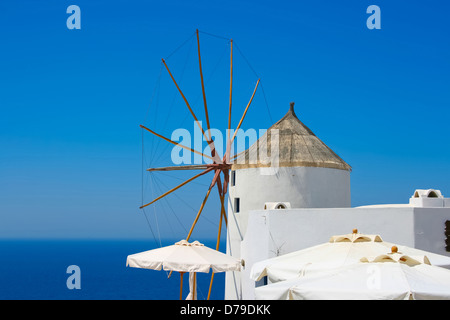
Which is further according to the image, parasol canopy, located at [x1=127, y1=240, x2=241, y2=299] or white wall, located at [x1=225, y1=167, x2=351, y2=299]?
white wall, located at [x1=225, y1=167, x2=351, y2=299]

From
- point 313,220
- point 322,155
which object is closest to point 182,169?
point 322,155

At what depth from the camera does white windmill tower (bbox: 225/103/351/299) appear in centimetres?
2091

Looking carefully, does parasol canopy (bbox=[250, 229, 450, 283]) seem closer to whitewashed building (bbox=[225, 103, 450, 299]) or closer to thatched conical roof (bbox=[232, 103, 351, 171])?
whitewashed building (bbox=[225, 103, 450, 299])

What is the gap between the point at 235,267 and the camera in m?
13.2

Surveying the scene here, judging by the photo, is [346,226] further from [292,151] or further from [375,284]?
[375,284]

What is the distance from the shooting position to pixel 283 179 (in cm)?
2094

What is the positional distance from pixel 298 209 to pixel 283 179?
238 inches

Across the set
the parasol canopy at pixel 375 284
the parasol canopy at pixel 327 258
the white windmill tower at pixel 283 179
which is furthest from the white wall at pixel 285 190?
the parasol canopy at pixel 375 284

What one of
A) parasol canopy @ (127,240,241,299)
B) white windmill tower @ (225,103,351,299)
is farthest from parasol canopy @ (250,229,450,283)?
white windmill tower @ (225,103,351,299)

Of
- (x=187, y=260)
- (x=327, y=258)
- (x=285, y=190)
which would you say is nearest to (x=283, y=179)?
(x=285, y=190)

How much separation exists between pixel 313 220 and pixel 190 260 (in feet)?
13.5

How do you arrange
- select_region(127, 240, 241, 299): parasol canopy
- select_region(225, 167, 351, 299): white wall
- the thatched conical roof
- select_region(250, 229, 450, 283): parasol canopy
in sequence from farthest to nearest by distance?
the thatched conical roof → select_region(225, 167, 351, 299): white wall → select_region(127, 240, 241, 299): parasol canopy → select_region(250, 229, 450, 283): parasol canopy
